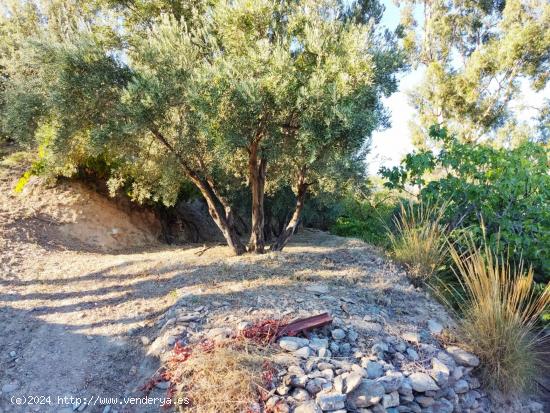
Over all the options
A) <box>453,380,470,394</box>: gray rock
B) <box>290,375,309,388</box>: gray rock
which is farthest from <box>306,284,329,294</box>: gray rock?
<box>290,375,309,388</box>: gray rock

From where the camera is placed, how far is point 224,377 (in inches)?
112

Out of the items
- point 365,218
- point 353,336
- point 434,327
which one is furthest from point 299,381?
point 365,218

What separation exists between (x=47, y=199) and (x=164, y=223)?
2.71 meters

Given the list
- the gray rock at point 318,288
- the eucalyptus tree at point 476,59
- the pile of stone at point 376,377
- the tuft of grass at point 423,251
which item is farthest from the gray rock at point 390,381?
the eucalyptus tree at point 476,59

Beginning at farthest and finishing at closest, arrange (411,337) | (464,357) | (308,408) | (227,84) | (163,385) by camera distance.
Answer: (227,84)
(411,337)
(464,357)
(163,385)
(308,408)

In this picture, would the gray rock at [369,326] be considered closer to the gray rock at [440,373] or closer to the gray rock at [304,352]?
the gray rock at [440,373]

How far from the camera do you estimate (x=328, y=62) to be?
4.66 metres

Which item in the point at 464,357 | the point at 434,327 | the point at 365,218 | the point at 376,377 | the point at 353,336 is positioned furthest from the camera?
the point at 365,218

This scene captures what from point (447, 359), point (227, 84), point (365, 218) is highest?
point (227, 84)

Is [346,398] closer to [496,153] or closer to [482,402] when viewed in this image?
[482,402]

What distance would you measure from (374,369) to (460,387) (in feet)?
3.36

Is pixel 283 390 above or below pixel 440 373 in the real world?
above

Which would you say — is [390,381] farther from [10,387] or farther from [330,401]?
[10,387]

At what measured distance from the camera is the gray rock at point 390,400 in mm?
3051
